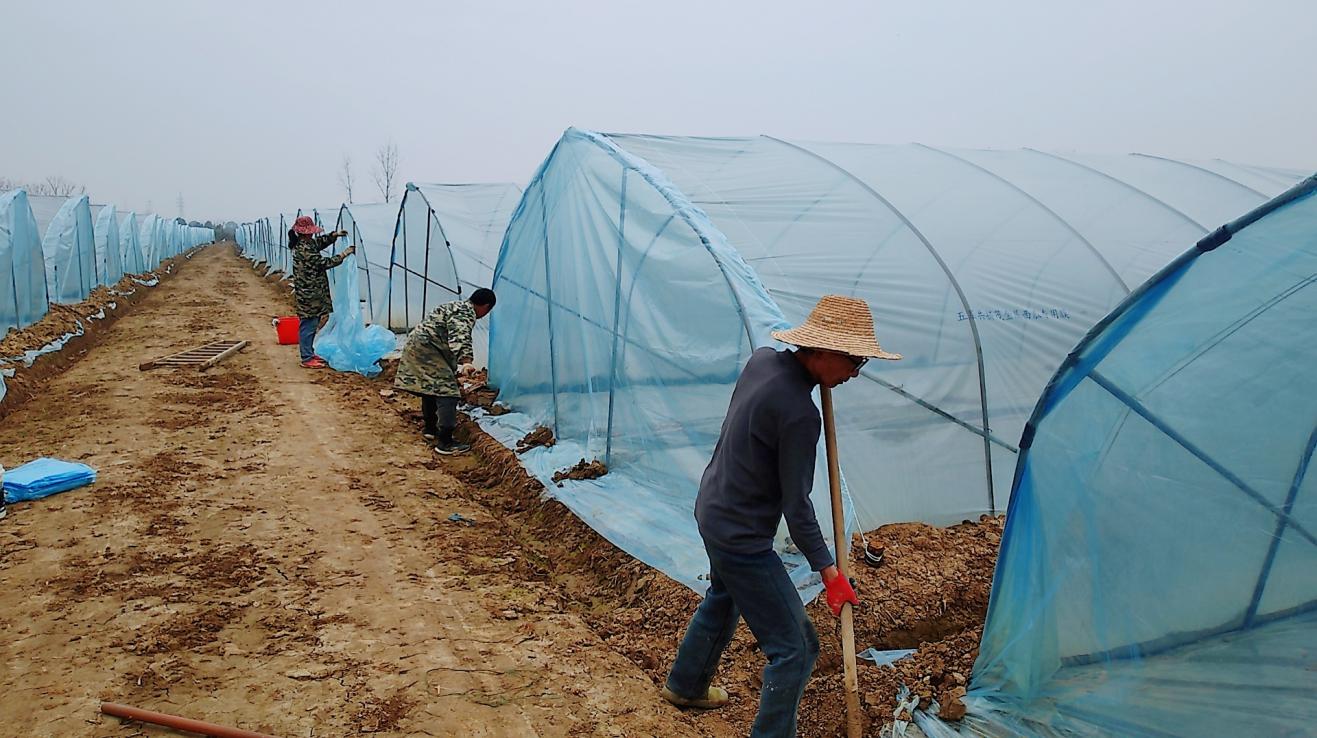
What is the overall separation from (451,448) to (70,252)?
13.9 m

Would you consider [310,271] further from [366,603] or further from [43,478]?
[366,603]

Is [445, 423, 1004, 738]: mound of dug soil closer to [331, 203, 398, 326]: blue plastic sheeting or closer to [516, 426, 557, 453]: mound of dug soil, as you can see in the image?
[516, 426, 557, 453]: mound of dug soil

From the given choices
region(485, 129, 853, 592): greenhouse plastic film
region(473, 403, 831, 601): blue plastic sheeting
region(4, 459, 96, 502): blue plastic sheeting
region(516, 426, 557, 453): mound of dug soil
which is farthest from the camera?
region(516, 426, 557, 453): mound of dug soil

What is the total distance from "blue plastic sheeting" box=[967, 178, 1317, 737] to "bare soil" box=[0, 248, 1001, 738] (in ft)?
2.24

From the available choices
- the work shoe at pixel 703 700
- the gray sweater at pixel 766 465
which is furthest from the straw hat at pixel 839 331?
the work shoe at pixel 703 700

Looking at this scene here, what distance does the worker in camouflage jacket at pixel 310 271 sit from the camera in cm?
1119

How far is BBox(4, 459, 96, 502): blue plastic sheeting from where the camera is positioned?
19.0ft

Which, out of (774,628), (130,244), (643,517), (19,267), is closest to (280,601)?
(643,517)

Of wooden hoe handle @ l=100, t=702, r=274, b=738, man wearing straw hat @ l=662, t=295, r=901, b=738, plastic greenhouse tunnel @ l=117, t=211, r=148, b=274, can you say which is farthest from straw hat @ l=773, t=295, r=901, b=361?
plastic greenhouse tunnel @ l=117, t=211, r=148, b=274

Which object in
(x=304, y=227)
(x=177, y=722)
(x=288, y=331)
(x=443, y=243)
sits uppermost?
(x=304, y=227)

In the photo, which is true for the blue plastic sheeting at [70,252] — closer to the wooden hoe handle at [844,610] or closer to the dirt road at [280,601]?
the dirt road at [280,601]

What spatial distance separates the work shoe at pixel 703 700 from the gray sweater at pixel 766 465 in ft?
3.04

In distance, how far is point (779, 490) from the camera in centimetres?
299

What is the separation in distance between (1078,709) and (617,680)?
2.07 metres
